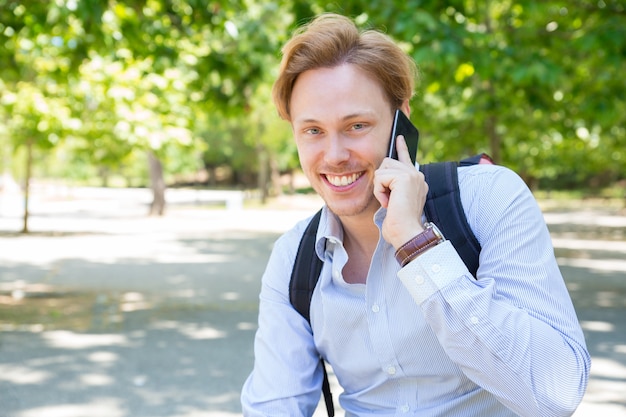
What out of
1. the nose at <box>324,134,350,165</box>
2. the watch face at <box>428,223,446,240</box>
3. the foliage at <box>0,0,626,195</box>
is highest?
the foliage at <box>0,0,626,195</box>

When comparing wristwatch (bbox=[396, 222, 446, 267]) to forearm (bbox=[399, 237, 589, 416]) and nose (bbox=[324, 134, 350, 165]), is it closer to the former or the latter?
forearm (bbox=[399, 237, 589, 416])

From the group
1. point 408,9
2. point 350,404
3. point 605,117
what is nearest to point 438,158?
point 605,117

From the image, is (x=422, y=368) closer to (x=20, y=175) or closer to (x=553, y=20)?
(x=553, y=20)

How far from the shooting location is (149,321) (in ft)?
28.7

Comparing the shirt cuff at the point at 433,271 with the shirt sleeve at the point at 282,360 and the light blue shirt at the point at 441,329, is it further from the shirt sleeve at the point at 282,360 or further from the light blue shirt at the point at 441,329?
the shirt sleeve at the point at 282,360

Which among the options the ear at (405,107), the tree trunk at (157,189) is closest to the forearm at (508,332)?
the ear at (405,107)

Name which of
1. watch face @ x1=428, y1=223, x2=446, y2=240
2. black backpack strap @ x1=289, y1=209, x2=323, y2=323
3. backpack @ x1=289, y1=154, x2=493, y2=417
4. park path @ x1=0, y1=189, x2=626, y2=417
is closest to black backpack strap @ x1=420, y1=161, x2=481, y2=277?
backpack @ x1=289, y1=154, x2=493, y2=417

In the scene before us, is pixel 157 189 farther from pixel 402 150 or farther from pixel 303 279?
pixel 402 150

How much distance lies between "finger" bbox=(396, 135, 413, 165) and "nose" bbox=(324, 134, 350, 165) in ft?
0.50

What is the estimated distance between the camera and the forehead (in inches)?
90.4

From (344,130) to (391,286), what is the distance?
49 centimetres

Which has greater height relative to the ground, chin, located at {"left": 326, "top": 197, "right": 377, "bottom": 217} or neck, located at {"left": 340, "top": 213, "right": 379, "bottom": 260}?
chin, located at {"left": 326, "top": 197, "right": 377, "bottom": 217}

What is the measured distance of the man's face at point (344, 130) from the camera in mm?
2301

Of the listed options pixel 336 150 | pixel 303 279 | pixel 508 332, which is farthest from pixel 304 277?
pixel 508 332
